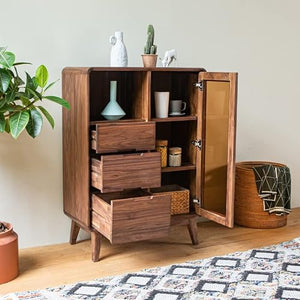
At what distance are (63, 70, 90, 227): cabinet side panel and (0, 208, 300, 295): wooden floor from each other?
0.22 meters

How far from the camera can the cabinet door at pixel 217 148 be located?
2.79 metres

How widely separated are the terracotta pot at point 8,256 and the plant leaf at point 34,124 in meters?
0.51

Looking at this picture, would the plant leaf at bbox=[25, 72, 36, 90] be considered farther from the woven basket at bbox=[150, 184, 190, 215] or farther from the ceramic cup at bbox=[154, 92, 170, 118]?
the woven basket at bbox=[150, 184, 190, 215]

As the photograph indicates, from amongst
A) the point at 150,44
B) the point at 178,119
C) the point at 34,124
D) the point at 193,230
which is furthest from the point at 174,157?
the point at 34,124

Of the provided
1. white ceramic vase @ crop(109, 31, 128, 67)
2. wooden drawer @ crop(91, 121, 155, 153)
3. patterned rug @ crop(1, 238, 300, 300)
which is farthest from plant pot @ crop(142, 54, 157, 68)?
patterned rug @ crop(1, 238, 300, 300)

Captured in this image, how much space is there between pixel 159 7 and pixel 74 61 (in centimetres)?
64

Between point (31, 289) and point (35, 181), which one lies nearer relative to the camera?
point (31, 289)

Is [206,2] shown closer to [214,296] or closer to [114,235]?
[114,235]

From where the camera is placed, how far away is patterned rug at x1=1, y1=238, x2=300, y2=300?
7.88 ft

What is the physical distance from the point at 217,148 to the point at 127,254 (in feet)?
2.47

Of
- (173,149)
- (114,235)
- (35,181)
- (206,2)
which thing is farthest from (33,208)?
(206,2)

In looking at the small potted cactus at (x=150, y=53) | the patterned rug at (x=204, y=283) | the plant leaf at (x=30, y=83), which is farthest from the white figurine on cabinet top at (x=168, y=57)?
the patterned rug at (x=204, y=283)

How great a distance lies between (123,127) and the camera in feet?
8.86

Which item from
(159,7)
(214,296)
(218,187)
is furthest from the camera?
(159,7)
